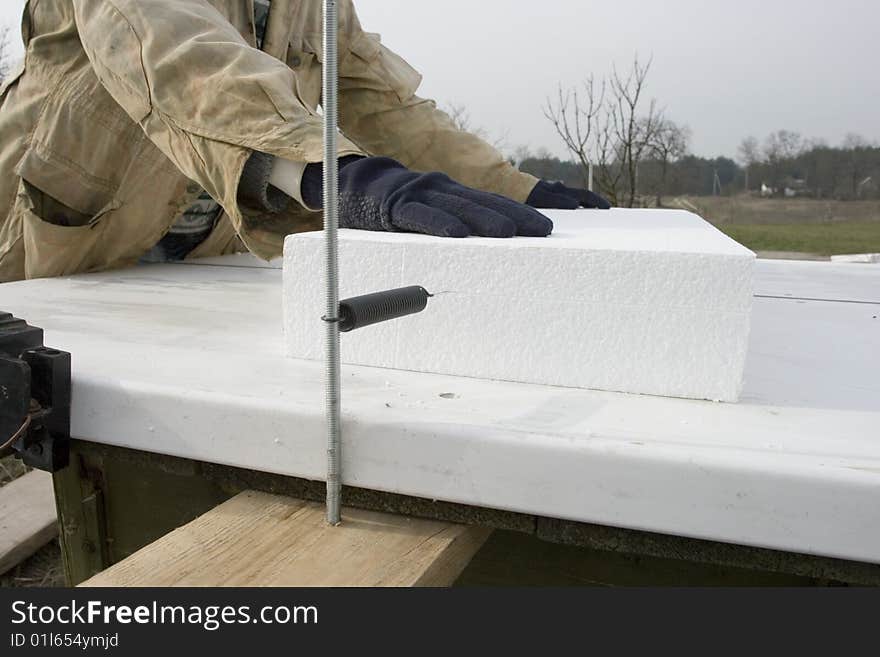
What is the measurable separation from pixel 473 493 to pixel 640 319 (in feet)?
1.04

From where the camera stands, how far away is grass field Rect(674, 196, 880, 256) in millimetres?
13898

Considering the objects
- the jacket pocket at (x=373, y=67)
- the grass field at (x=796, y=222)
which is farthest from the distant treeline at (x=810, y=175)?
the jacket pocket at (x=373, y=67)

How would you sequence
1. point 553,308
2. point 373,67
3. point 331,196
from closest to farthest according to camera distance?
point 331,196 < point 553,308 < point 373,67

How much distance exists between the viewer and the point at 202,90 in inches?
42.6

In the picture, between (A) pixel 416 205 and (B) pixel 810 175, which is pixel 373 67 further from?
(B) pixel 810 175

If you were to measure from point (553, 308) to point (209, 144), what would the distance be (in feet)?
2.04

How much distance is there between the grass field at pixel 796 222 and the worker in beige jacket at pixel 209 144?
12.4m

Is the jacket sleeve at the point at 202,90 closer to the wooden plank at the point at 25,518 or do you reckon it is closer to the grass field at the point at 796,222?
the wooden plank at the point at 25,518

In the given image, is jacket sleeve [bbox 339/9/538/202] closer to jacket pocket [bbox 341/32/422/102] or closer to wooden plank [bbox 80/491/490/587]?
jacket pocket [bbox 341/32/422/102]

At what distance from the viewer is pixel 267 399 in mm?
786

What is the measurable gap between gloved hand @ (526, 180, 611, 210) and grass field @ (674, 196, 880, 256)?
1225 cm

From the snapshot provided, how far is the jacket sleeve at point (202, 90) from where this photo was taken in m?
1.05

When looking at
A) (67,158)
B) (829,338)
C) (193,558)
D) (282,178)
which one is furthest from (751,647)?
(67,158)

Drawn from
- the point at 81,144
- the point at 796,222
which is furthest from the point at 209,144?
the point at 796,222
